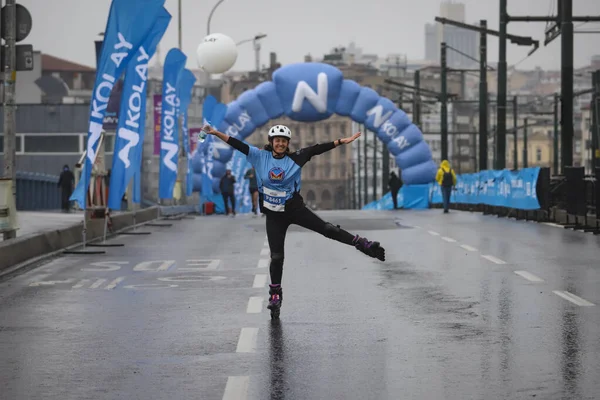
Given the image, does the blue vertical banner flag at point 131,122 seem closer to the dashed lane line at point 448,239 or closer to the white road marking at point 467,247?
the dashed lane line at point 448,239

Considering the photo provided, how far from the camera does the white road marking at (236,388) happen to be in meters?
7.91

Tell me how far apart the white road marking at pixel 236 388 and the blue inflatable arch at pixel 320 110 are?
40.8m

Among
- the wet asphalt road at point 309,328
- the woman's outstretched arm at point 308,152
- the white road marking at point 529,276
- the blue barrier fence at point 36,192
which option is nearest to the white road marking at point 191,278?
the wet asphalt road at point 309,328

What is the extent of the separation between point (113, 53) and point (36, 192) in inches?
1535

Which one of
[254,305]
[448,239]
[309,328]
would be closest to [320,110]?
[448,239]

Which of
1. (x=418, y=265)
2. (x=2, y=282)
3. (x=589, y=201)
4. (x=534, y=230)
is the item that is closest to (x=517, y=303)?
(x=418, y=265)

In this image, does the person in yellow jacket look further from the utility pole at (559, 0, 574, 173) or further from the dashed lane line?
the dashed lane line

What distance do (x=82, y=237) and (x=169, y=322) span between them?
13.4 meters

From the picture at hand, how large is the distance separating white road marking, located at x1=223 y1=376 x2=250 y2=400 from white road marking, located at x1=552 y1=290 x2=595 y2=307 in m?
5.14

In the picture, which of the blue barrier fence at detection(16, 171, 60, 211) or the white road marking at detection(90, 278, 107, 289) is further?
the blue barrier fence at detection(16, 171, 60, 211)

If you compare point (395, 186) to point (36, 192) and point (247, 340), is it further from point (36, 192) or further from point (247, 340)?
point (247, 340)

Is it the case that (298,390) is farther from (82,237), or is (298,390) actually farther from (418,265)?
(82,237)

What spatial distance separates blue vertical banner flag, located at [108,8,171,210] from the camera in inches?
945

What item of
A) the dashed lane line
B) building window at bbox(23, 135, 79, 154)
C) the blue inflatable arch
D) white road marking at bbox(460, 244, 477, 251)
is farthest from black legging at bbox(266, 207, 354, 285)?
building window at bbox(23, 135, 79, 154)
